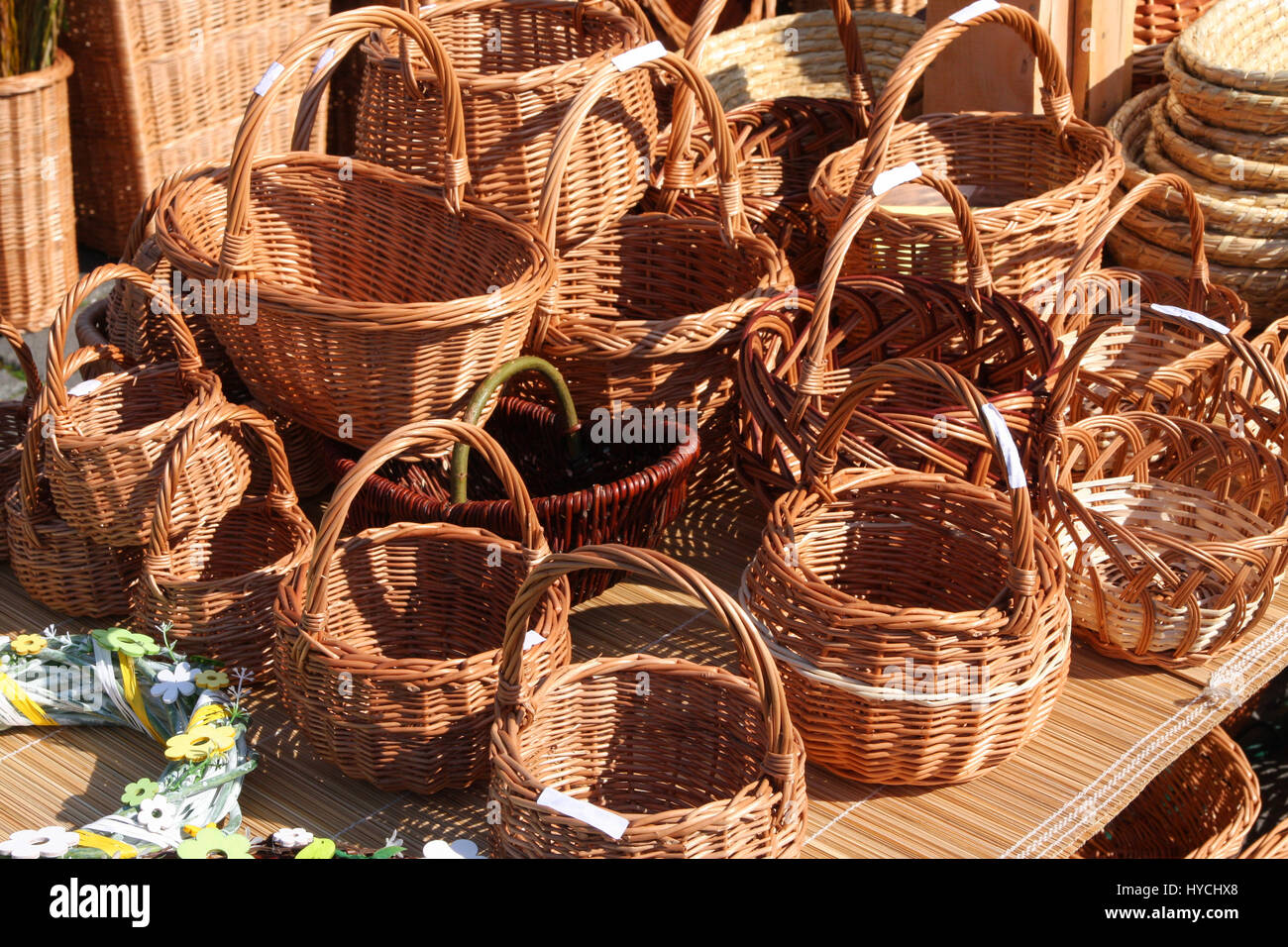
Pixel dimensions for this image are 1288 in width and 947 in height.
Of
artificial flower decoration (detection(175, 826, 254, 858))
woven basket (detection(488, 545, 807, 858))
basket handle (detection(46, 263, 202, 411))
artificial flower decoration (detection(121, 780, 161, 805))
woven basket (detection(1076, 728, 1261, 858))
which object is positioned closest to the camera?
woven basket (detection(488, 545, 807, 858))

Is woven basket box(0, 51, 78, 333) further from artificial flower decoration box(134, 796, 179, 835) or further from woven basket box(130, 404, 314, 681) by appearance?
artificial flower decoration box(134, 796, 179, 835)

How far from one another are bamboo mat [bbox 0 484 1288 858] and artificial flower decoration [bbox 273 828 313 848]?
4.4 inches

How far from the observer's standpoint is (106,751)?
69.1 inches

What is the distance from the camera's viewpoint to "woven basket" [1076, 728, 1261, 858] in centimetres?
210

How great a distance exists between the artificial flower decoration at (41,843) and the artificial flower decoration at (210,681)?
0.23m

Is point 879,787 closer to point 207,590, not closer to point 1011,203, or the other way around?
point 207,590

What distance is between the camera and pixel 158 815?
155 centimetres

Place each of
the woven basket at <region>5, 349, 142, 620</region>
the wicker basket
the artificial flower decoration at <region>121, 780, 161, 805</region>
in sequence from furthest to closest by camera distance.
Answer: the wicker basket < the woven basket at <region>5, 349, 142, 620</region> < the artificial flower decoration at <region>121, 780, 161, 805</region>

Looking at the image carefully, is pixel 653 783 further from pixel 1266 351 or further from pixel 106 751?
pixel 1266 351

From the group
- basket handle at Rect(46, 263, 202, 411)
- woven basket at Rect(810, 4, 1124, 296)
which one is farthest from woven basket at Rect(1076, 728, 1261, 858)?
basket handle at Rect(46, 263, 202, 411)

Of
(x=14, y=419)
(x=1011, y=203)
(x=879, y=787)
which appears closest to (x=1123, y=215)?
(x=1011, y=203)

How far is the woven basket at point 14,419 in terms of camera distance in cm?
200
